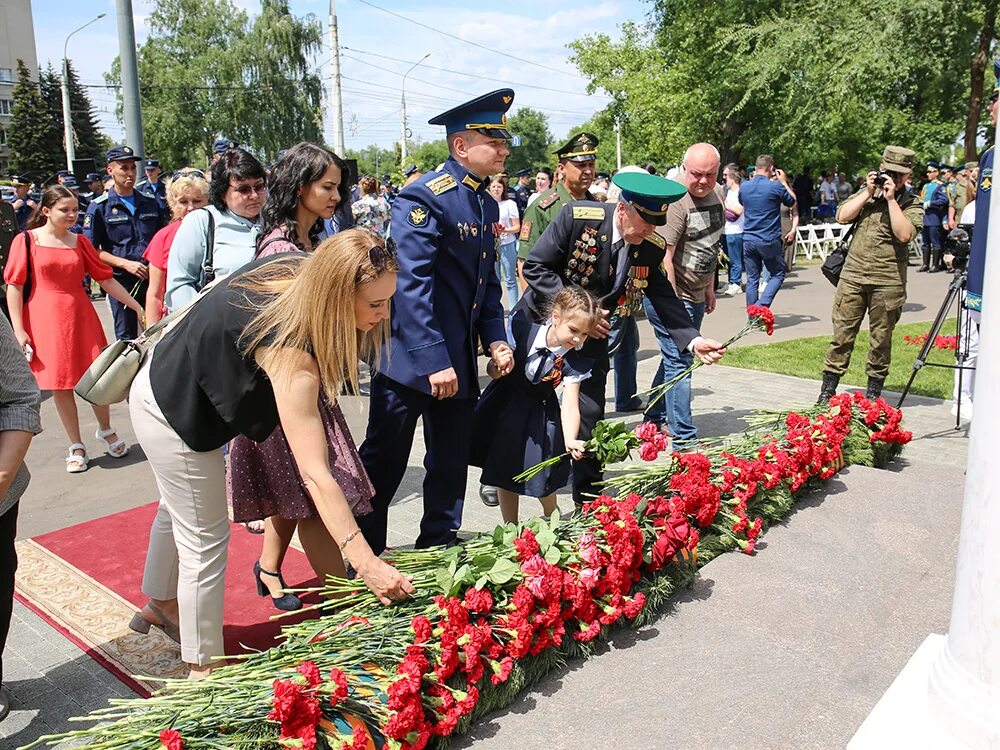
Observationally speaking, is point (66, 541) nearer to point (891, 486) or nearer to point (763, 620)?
point (763, 620)

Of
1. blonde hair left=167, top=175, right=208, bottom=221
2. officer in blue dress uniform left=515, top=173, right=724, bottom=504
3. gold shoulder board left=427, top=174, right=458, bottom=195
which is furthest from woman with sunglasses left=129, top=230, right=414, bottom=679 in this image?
blonde hair left=167, top=175, right=208, bottom=221

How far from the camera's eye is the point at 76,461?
6.29 metres

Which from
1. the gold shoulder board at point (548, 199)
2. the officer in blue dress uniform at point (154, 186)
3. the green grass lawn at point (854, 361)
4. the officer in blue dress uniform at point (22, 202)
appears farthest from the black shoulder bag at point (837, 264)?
the officer in blue dress uniform at point (22, 202)

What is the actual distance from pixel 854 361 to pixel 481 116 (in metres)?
6.27

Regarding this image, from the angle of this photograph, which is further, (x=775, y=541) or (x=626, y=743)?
(x=775, y=541)

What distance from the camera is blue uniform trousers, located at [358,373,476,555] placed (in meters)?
3.90

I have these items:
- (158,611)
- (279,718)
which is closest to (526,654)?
(279,718)

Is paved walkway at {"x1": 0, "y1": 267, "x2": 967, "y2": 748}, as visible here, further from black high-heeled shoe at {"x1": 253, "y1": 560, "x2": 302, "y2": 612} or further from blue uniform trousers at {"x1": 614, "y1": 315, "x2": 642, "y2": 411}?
black high-heeled shoe at {"x1": 253, "y1": 560, "x2": 302, "y2": 612}

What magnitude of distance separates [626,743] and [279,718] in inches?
40.6

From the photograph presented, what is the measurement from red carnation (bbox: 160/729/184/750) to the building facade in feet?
288

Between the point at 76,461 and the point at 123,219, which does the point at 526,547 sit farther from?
the point at 123,219

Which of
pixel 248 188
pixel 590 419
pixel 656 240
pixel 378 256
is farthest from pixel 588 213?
pixel 378 256

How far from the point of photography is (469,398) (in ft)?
13.5

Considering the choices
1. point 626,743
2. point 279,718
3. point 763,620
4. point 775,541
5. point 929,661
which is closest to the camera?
point 279,718
